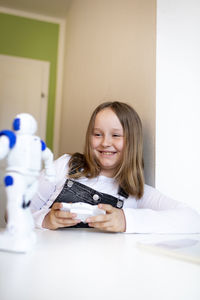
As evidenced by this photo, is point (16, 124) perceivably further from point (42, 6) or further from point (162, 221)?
point (42, 6)

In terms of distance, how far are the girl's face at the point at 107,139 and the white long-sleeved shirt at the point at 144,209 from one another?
8 cm

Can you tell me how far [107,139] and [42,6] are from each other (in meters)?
2.18

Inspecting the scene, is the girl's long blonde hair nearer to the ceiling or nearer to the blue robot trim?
the blue robot trim

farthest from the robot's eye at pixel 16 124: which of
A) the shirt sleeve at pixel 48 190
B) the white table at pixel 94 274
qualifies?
the shirt sleeve at pixel 48 190

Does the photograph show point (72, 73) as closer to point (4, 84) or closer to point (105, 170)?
point (4, 84)

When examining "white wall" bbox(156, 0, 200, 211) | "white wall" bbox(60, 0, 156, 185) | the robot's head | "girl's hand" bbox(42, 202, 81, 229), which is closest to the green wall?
"white wall" bbox(60, 0, 156, 185)

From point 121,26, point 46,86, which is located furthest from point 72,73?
point 121,26

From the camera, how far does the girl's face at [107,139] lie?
99 cm

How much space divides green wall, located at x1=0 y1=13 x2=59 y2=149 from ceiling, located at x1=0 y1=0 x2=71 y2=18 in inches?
3.6

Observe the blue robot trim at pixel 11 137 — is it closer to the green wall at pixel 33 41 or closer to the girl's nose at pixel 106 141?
the girl's nose at pixel 106 141

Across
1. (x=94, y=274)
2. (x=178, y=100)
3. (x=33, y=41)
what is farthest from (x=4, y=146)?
(x=33, y=41)

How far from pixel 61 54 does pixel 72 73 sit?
615 millimetres

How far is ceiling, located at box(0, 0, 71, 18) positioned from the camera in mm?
2541

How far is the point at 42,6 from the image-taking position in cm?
261
